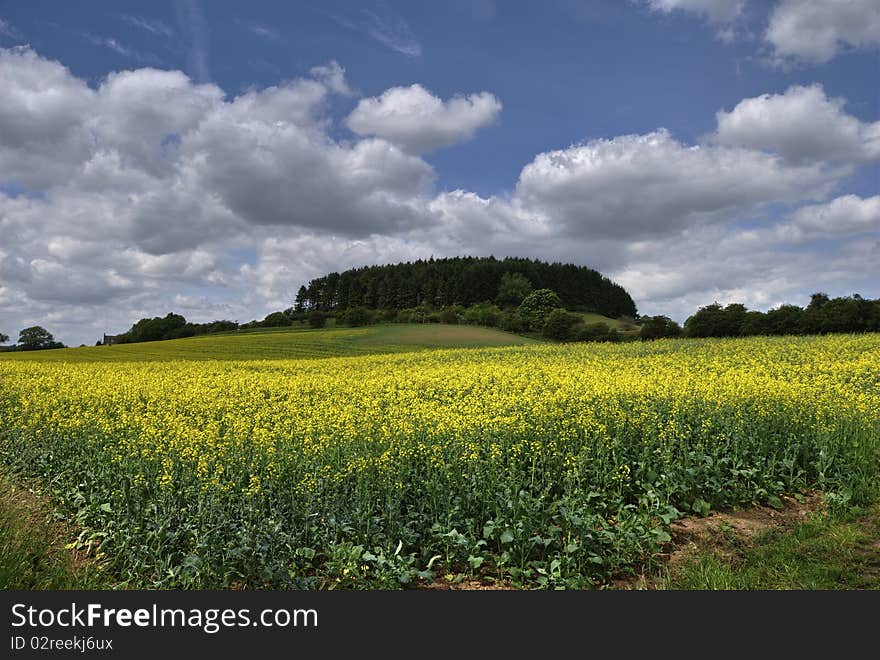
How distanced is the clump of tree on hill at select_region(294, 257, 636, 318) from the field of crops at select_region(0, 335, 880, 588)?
318 feet

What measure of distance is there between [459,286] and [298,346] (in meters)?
59.4

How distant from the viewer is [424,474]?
8938 mm

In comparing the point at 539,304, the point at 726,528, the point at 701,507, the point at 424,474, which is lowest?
the point at 726,528

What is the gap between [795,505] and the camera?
30.3 ft

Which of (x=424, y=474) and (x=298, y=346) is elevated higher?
(x=298, y=346)

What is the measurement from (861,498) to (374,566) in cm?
753

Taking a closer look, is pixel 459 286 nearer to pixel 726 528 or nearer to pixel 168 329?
pixel 168 329

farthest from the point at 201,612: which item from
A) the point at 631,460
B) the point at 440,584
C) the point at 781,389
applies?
the point at 781,389

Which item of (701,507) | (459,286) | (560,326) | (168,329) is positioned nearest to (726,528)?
(701,507)

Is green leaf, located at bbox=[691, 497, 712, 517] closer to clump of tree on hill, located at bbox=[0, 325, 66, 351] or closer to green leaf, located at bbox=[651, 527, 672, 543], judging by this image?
green leaf, located at bbox=[651, 527, 672, 543]

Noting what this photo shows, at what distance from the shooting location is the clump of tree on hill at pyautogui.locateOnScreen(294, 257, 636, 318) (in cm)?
11575

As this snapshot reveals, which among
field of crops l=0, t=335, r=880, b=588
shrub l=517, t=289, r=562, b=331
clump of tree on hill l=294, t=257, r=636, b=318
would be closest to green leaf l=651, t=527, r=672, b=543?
field of crops l=0, t=335, r=880, b=588

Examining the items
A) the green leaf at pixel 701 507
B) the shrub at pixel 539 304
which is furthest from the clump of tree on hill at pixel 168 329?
the green leaf at pixel 701 507

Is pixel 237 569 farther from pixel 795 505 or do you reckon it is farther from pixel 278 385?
pixel 278 385
